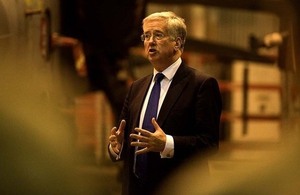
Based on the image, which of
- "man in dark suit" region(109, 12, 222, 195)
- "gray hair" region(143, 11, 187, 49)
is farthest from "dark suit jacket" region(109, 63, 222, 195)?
"gray hair" region(143, 11, 187, 49)

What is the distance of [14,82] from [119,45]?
6.67ft

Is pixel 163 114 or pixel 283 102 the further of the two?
pixel 283 102

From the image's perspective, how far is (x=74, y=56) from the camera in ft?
16.3

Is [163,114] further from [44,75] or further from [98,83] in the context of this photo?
[98,83]

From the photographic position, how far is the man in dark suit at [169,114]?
231 centimetres

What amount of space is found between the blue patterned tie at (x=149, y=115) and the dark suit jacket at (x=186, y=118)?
→ 0.08ft

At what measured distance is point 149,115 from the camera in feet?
7.79

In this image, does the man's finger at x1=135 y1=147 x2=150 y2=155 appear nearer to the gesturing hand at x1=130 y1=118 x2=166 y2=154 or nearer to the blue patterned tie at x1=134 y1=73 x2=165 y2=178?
the gesturing hand at x1=130 y1=118 x2=166 y2=154

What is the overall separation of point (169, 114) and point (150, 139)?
0.16m

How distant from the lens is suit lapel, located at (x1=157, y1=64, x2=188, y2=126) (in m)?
2.34

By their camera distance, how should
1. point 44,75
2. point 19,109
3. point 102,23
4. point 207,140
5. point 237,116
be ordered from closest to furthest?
point 207,140, point 19,109, point 44,75, point 102,23, point 237,116

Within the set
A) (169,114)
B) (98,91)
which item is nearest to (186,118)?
(169,114)

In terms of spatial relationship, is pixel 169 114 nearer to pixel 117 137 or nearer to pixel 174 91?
pixel 174 91

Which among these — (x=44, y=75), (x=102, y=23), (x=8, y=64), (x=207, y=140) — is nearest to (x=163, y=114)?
(x=207, y=140)
